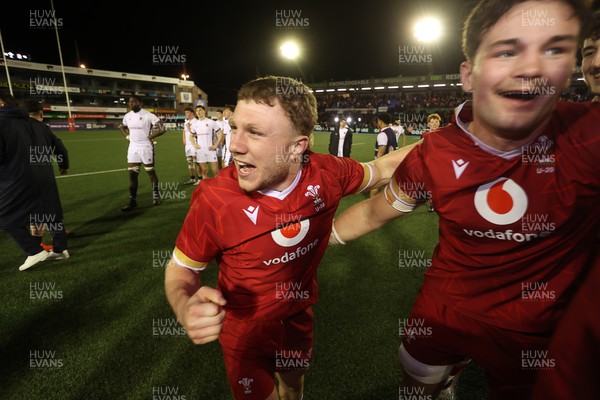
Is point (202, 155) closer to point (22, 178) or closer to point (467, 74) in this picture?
point (22, 178)

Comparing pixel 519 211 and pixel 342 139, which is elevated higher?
pixel 519 211

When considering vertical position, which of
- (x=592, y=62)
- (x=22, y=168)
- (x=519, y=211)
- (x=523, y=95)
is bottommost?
(x=22, y=168)

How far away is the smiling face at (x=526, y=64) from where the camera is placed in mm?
1113

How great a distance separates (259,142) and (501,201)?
1.20m

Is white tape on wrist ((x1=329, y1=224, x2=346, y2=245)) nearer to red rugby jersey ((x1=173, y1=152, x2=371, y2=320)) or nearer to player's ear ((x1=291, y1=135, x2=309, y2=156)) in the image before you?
red rugby jersey ((x1=173, y1=152, x2=371, y2=320))

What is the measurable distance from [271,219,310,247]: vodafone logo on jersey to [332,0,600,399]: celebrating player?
19.7 inches

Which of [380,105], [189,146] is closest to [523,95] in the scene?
[189,146]

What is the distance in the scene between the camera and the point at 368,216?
171 cm

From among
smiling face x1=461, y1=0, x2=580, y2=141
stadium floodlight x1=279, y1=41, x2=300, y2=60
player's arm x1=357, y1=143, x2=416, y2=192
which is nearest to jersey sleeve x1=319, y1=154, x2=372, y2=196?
player's arm x1=357, y1=143, x2=416, y2=192

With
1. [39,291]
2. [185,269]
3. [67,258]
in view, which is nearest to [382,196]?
[185,269]

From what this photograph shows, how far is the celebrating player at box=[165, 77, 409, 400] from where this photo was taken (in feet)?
5.11

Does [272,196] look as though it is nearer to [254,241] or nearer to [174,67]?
[254,241]

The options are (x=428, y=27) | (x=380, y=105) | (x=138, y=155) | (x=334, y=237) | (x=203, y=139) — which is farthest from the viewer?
(x=380, y=105)

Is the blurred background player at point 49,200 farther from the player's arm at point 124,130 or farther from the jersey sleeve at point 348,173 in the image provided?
the jersey sleeve at point 348,173
